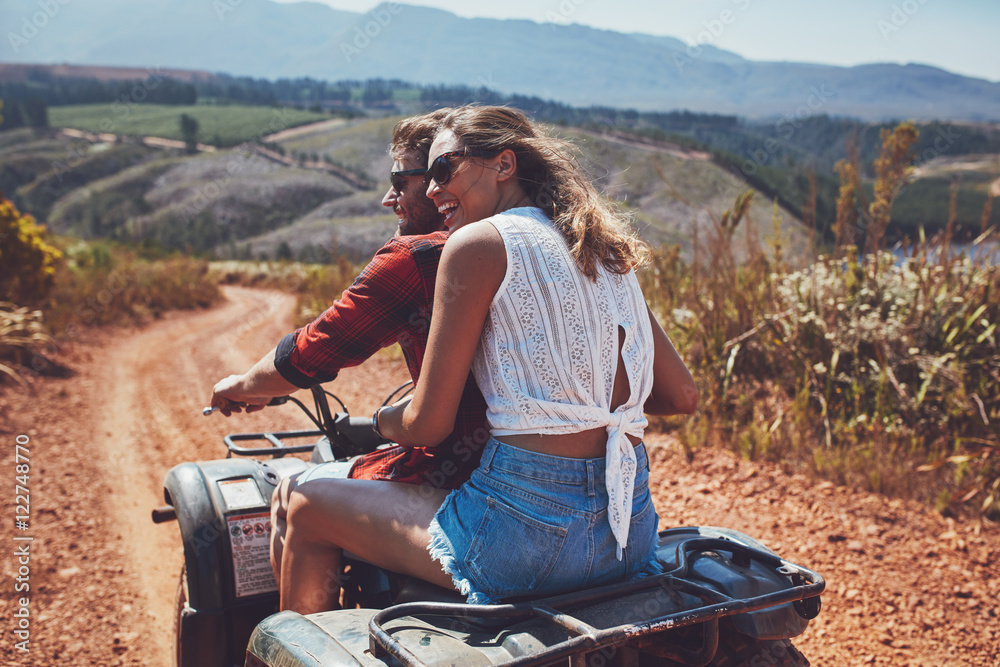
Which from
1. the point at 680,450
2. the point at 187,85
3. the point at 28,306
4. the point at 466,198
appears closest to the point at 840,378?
the point at 680,450

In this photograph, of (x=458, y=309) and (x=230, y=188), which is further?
(x=230, y=188)

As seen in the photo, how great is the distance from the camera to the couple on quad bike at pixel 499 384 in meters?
1.50

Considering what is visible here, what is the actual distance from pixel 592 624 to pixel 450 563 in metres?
0.35

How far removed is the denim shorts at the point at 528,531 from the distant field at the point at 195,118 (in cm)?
8673

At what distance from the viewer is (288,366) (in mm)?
1850

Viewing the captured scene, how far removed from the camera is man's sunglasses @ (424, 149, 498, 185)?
172 centimetres

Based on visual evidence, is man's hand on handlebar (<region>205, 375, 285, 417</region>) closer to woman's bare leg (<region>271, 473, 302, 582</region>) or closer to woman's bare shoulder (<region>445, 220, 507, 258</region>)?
woman's bare leg (<region>271, 473, 302, 582</region>)

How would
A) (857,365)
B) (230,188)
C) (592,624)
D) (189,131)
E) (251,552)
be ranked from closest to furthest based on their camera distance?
(592,624) → (251,552) → (857,365) → (230,188) → (189,131)

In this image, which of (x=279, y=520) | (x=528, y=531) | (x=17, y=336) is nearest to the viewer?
(x=528, y=531)

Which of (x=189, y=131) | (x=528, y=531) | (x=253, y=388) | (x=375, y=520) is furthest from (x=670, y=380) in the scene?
(x=189, y=131)

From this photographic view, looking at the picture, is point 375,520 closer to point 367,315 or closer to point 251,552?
point 367,315

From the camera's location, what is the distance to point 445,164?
68.8 inches

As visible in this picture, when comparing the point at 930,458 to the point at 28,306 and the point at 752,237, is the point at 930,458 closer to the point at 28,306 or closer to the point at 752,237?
the point at 752,237

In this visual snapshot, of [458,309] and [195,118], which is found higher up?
[195,118]
